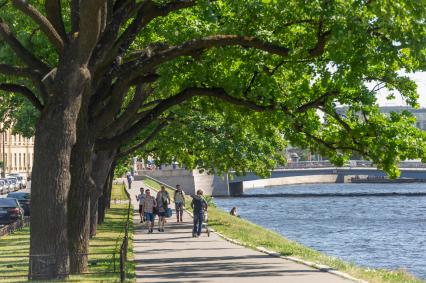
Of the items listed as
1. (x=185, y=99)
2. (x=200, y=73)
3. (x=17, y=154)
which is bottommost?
(x=185, y=99)

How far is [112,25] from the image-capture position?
18.9m

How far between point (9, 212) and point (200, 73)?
2340cm

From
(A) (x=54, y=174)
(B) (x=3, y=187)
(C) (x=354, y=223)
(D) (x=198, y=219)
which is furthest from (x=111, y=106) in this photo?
(B) (x=3, y=187)

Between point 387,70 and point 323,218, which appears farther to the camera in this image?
point 323,218

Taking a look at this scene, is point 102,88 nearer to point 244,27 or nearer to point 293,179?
point 244,27

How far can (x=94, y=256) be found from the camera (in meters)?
25.1

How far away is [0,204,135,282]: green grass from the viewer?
62.0 feet

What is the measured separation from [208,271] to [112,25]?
5.34 meters

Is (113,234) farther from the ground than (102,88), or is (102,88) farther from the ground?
(102,88)

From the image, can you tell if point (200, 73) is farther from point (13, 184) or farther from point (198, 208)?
point (13, 184)

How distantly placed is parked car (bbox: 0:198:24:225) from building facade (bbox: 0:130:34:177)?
69647mm

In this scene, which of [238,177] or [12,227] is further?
[238,177]

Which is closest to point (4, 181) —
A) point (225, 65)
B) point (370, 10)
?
point (225, 65)

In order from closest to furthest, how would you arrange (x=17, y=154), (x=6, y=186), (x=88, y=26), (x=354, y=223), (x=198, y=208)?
(x=88, y=26) → (x=198, y=208) → (x=354, y=223) → (x=6, y=186) → (x=17, y=154)
